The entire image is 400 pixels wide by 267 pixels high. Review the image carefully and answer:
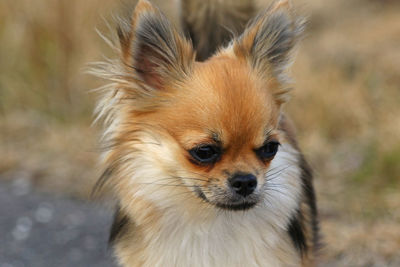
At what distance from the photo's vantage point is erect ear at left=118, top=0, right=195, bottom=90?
11.8ft

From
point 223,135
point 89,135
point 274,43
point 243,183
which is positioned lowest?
point 89,135

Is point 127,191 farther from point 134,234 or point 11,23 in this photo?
point 11,23

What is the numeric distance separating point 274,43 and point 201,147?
88 centimetres

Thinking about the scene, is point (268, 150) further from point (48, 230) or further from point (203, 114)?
point (48, 230)

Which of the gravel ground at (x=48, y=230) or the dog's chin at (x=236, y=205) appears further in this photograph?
the gravel ground at (x=48, y=230)

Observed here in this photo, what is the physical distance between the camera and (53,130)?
24.1 feet

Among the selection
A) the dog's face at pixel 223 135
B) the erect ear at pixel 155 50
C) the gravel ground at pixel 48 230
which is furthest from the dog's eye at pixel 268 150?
the gravel ground at pixel 48 230

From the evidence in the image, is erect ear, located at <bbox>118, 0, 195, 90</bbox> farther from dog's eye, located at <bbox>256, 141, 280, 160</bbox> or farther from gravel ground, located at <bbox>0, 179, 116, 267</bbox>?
gravel ground, located at <bbox>0, 179, 116, 267</bbox>

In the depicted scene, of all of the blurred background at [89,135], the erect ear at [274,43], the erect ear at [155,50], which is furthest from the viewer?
the blurred background at [89,135]

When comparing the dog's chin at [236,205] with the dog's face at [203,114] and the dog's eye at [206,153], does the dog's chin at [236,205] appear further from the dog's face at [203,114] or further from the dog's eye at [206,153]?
the dog's eye at [206,153]

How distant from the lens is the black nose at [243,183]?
3.39 m

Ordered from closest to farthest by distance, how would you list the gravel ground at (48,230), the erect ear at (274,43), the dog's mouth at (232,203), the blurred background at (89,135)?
the dog's mouth at (232,203) → the erect ear at (274,43) → the gravel ground at (48,230) → the blurred background at (89,135)

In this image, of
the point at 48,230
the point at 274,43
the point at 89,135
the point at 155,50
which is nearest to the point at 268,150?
the point at 274,43

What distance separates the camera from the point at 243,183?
3.40 m
